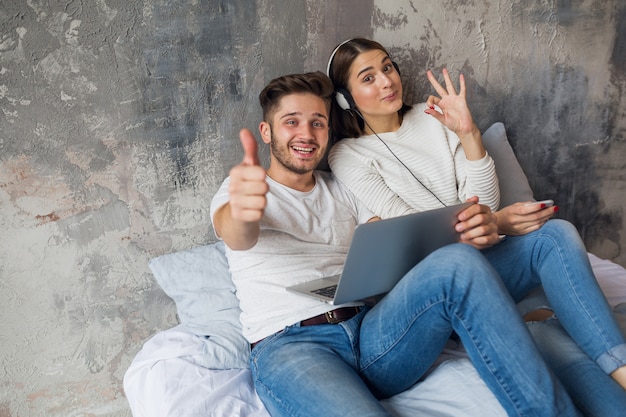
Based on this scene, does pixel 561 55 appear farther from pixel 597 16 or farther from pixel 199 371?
pixel 199 371

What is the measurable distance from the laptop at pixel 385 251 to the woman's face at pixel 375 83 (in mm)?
515

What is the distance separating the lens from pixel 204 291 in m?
1.69

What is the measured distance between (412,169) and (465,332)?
28.5 inches

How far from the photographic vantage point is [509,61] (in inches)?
82.0

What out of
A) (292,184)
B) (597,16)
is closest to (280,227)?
(292,184)

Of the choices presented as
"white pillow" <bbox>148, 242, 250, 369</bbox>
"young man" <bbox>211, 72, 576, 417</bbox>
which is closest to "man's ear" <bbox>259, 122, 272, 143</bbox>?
"young man" <bbox>211, 72, 576, 417</bbox>

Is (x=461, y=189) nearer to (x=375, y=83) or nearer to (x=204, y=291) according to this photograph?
(x=375, y=83)

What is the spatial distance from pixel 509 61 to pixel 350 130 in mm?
713

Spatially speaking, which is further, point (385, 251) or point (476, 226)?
point (476, 226)

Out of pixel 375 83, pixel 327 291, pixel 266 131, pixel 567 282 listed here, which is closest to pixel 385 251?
pixel 327 291

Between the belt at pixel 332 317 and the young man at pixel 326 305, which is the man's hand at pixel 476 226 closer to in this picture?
the young man at pixel 326 305

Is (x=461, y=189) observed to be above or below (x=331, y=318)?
above

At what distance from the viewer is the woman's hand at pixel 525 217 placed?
4.94 ft

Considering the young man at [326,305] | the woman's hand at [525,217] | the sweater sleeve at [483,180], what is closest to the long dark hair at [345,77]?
the young man at [326,305]
